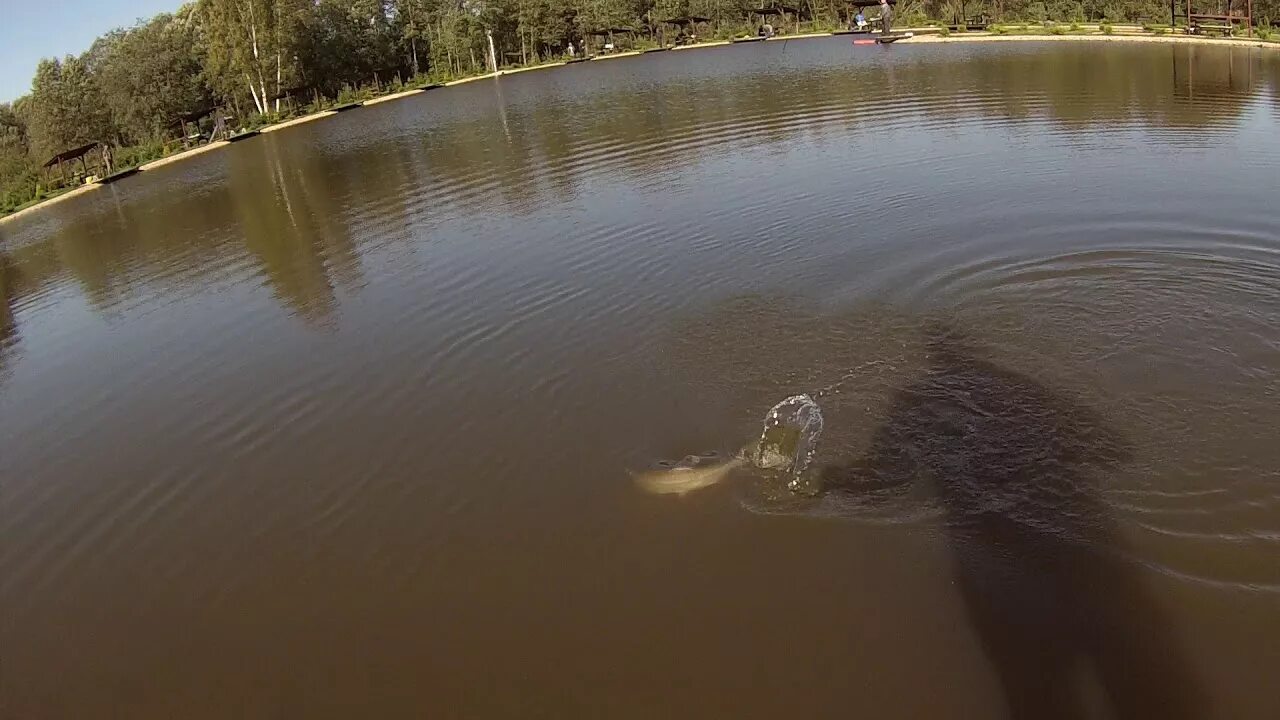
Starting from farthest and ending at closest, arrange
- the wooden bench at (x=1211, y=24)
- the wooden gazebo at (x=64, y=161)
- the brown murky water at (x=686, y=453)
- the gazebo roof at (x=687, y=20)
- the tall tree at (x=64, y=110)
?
1. the gazebo roof at (x=687, y=20)
2. the tall tree at (x=64, y=110)
3. the wooden gazebo at (x=64, y=161)
4. the wooden bench at (x=1211, y=24)
5. the brown murky water at (x=686, y=453)

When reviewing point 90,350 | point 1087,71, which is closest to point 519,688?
point 90,350

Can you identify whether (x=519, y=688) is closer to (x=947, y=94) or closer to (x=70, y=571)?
(x=70, y=571)

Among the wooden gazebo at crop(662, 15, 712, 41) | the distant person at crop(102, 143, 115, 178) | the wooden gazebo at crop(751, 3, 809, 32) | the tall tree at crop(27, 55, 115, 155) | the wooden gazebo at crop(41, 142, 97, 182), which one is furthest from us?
the wooden gazebo at crop(662, 15, 712, 41)

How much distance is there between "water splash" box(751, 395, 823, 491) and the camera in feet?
26.2

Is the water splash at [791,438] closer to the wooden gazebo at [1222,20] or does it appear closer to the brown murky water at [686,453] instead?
the brown murky water at [686,453]

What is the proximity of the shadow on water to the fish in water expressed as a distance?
38.4 inches

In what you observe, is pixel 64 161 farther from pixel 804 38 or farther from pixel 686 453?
pixel 804 38

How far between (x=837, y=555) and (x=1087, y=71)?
89.1 feet

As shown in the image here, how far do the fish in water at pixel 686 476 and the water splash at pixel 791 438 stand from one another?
0.92ft

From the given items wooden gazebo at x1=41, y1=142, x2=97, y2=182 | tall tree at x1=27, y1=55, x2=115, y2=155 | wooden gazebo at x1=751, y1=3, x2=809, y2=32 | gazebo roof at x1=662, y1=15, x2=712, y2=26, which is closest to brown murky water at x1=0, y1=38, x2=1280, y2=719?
wooden gazebo at x1=41, y1=142, x2=97, y2=182

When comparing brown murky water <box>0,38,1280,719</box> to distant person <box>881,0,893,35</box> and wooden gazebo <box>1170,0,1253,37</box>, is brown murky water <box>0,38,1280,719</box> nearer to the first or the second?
wooden gazebo <box>1170,0,1253,37</box>

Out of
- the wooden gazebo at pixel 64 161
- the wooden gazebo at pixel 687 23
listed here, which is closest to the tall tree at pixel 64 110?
the wooden gazebo at pixel 64 161

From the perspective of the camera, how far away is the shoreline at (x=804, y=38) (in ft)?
107

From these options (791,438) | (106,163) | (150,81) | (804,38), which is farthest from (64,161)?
(791,438)
